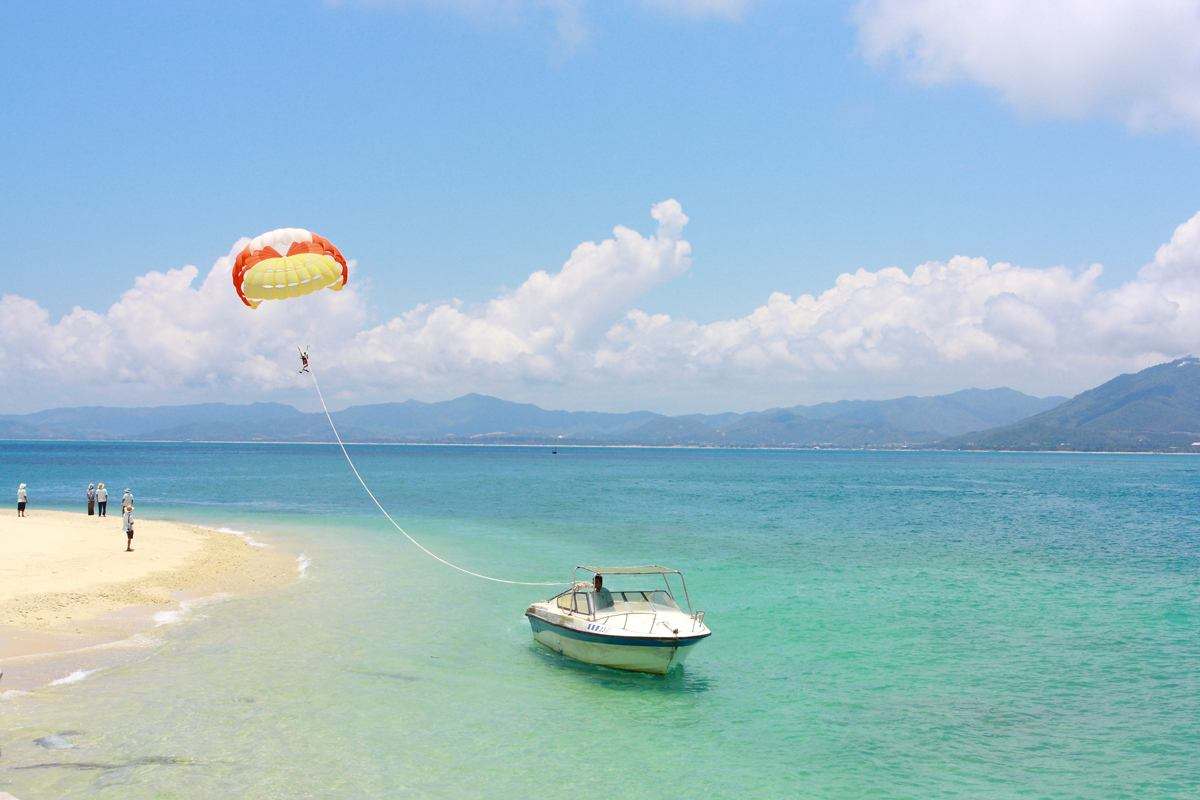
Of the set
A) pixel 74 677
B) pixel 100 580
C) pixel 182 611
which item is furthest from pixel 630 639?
pixel 100 580

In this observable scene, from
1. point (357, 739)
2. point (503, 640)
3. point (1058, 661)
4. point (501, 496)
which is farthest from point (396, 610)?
point (501, 496)

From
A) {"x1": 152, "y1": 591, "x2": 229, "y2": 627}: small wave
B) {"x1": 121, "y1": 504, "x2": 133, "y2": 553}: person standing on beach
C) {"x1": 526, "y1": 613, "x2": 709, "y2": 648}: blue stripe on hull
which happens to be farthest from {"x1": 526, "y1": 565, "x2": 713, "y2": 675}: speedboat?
{"x1": 121, "y1": 504, "x2": 133, "y2": 553}: person standing on beach

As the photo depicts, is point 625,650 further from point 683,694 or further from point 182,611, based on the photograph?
point 182,611

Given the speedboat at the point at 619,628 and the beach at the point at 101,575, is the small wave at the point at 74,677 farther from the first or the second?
the speedboat at the point at 619,628

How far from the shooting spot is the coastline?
21.6 meters

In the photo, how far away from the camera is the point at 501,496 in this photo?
286 ft

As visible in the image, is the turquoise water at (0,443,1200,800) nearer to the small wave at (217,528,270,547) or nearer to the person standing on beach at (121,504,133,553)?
the small wave at (217,528,270,547)

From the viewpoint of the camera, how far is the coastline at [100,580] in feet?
70.9

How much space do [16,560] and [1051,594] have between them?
134ft

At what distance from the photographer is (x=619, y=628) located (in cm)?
2094

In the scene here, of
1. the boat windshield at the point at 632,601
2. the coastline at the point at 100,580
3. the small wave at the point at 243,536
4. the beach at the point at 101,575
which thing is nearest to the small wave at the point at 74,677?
the coastline at the point at 100,580

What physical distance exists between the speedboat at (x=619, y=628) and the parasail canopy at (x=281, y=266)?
43.5 feet

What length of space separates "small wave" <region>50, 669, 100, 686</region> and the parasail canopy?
41.0 feet

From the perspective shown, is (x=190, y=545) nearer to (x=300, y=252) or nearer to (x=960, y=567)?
(x=300, y=252)
